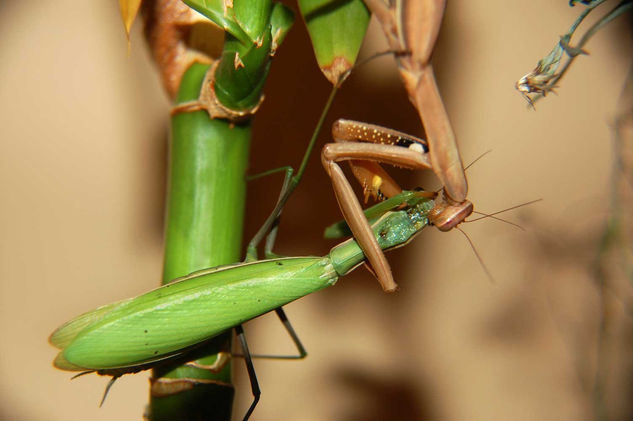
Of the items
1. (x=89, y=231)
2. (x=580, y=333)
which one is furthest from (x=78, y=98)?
(x=580, y=333)

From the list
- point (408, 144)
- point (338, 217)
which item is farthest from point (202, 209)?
point (338, 217)

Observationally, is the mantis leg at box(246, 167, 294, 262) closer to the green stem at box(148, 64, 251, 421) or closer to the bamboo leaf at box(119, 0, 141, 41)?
the green stem at box(148, 64, 251, 421)

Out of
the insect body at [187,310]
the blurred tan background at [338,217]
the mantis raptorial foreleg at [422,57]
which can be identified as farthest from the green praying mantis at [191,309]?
the blurred tan background at [338,217]

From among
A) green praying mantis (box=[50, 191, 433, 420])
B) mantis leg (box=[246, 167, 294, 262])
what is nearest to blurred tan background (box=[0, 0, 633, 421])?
mantis leg (box=[246, 167, 294, 262])

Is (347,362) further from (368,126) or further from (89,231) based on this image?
(368,126)

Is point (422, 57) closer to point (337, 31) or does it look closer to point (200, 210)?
point (337, 31)

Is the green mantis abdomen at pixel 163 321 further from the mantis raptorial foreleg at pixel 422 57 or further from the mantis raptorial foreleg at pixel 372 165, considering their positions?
the mantis raptorial foreleg at pixel 422 57

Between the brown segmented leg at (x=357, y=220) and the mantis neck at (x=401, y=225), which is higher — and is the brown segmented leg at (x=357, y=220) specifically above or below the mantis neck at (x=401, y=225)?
above
